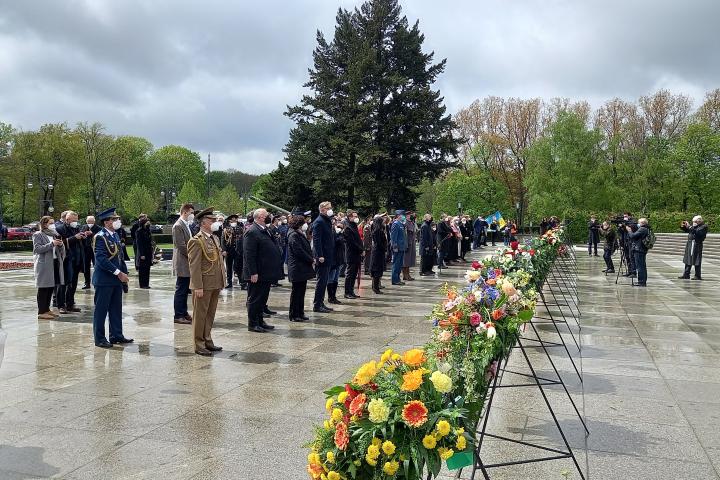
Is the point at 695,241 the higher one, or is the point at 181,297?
the point at 695,241

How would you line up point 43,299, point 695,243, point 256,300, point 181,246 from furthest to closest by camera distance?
point 695,243, point 43,299, point 181,246, point 256,300

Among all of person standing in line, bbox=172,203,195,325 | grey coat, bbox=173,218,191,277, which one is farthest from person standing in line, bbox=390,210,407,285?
grey coat, bbox=173,218,191,277

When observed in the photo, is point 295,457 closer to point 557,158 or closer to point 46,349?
point 46,349

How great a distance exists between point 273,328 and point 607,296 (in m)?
8.99

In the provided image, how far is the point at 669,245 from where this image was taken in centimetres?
3459

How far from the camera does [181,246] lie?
34.3 ft

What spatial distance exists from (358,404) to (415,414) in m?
0.27

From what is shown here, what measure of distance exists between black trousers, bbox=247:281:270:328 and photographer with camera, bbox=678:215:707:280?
14.6 m

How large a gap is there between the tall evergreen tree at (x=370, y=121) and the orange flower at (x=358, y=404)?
36634 mm

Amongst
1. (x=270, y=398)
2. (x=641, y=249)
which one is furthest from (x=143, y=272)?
(x=641, y=249)

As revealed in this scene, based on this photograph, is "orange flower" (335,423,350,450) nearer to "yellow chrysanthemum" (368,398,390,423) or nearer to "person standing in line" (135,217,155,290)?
"yellow chrysanthemum" (368,398,390,423)

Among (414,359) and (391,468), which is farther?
(414,359)

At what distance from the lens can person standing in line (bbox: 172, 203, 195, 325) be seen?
410 inches

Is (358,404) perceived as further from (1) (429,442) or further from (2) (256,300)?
(2) (256,300)
